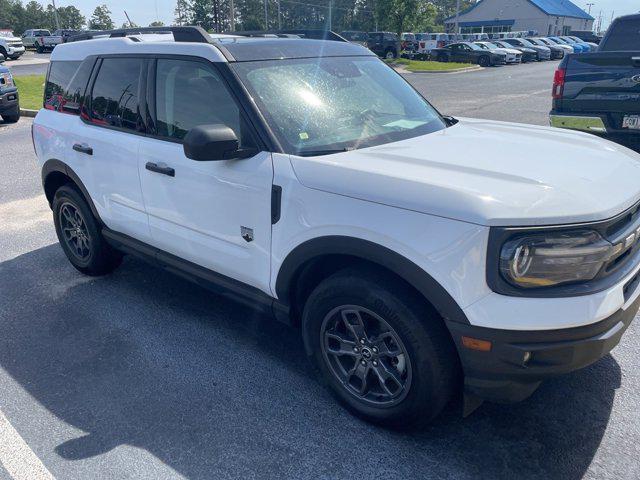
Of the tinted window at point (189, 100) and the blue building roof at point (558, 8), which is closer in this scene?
the tinted window at point (189, 100)

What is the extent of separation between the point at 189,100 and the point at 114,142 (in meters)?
0.81

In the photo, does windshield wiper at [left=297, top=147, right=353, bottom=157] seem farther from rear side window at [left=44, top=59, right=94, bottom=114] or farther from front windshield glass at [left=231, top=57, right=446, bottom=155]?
rear side window at [left=44, top=59, right=94, bottom=114]

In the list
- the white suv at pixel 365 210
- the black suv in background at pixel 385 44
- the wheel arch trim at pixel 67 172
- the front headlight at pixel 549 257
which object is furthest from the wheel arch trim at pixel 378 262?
the black suv in background at pixel 385 44

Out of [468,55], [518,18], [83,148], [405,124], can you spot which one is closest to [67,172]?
[83,148]

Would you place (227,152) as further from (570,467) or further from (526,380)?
(570,467)

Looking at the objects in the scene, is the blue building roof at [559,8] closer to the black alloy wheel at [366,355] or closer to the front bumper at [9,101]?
the front bumper at [9,101]

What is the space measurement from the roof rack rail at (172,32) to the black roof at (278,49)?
0.10 meters

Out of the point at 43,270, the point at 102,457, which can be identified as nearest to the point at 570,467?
the point at 102,457

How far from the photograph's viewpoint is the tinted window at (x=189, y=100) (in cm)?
319

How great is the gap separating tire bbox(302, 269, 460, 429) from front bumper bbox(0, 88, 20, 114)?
12189 mm

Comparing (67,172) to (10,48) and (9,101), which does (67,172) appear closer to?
(9,101)

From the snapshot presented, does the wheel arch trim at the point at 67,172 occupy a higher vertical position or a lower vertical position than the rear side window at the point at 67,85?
lower

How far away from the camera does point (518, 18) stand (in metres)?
73.2

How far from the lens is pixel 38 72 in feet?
87.0
